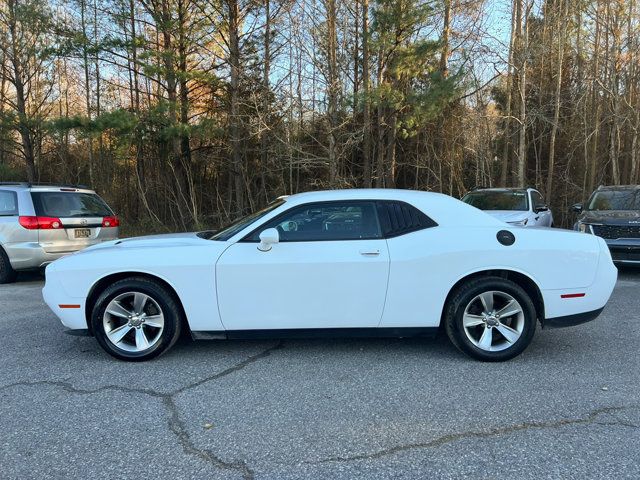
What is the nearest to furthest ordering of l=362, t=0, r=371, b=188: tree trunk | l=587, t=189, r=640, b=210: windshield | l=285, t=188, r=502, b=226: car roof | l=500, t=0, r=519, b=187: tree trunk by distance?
l=285, t=188, r=502, b=226: car roof
l=587, t=189, r=640, b=210: windshield
l=362, t=0, r=371, b=188: tree trunk
l=500, t=0, r=519, b=187: tree trunk

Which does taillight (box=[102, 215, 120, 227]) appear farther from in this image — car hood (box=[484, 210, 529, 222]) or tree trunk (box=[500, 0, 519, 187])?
tree trunk (box=[500, 0, 519, 187])

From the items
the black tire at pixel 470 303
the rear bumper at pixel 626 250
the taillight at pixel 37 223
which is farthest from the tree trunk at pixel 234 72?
the black tire at pixel 470 303

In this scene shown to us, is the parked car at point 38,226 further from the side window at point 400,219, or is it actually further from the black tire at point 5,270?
the side window at point 400,219

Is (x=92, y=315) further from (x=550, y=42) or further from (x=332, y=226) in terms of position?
(x=550, y=42)

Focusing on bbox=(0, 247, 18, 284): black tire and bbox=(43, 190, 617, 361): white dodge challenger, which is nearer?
bbox=(43, 190, 617, 361): white dodge challenger

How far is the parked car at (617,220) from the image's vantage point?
7.81m

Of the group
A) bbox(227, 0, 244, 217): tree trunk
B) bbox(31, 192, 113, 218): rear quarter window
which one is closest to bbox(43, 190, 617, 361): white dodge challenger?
bbox(31, 192, 113, 218): rear quarter window

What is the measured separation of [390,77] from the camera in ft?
43.6

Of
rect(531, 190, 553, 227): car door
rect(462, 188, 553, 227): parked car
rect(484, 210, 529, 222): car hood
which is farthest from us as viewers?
rect(531, 190, 553, 227): car door

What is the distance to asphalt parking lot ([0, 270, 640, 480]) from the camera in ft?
8.54

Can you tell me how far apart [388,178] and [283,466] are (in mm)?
13615

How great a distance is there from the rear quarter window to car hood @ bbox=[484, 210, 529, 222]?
7.37 meters

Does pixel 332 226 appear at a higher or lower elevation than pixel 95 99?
lower

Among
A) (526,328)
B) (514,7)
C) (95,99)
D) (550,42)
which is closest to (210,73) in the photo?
(95,99)
